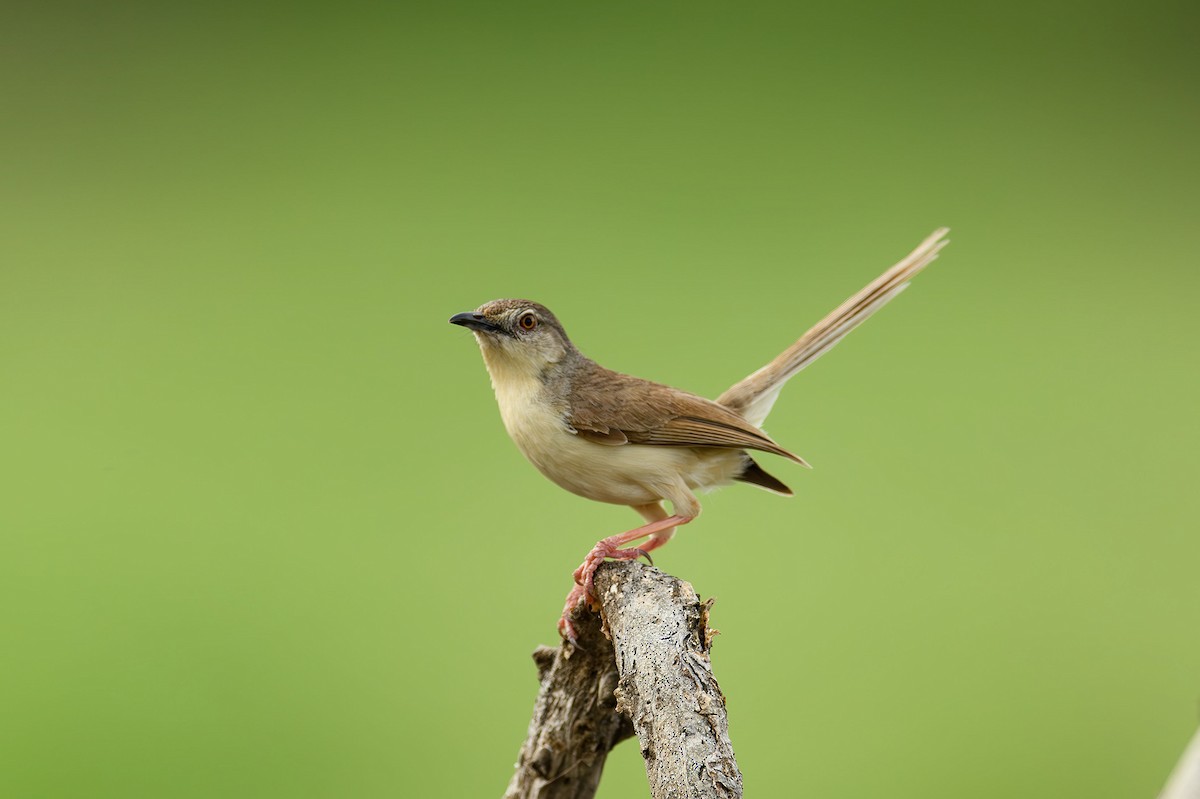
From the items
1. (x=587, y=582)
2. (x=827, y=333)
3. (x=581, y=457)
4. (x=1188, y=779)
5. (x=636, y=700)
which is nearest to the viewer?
(x=1188, y=779)

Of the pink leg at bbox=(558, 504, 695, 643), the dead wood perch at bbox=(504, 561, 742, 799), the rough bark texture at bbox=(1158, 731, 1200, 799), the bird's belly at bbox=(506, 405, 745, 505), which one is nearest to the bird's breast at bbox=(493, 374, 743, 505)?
the bird's belly at bbox=(506, 405, 745, 505)

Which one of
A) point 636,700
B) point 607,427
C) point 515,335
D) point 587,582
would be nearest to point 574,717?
point 587,582

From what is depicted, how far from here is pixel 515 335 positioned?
8.18 feet

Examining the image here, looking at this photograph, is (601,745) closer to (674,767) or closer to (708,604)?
(708,604)

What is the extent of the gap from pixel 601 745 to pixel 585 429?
68cm

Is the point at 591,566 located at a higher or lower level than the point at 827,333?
lower

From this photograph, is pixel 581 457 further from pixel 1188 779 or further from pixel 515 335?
pixel 1188 779

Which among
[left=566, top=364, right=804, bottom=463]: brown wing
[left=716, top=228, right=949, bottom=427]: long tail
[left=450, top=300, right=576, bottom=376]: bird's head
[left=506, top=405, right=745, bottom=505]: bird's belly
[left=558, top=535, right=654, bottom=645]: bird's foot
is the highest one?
[left=716, top=228, right=949, bottom=427]: long tail

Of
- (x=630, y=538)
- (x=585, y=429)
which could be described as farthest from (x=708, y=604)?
(x=585, y=429)

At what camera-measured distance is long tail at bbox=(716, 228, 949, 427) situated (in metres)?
2.74

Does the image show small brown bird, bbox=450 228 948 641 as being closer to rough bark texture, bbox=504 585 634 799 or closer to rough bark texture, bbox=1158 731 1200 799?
rough bark texture, bbox=504 585 634 799

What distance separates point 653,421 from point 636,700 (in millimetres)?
848

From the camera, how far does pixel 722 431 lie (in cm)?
246

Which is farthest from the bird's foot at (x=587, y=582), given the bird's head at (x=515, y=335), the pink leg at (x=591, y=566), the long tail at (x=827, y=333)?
the long tail at (x=827, y=333)
